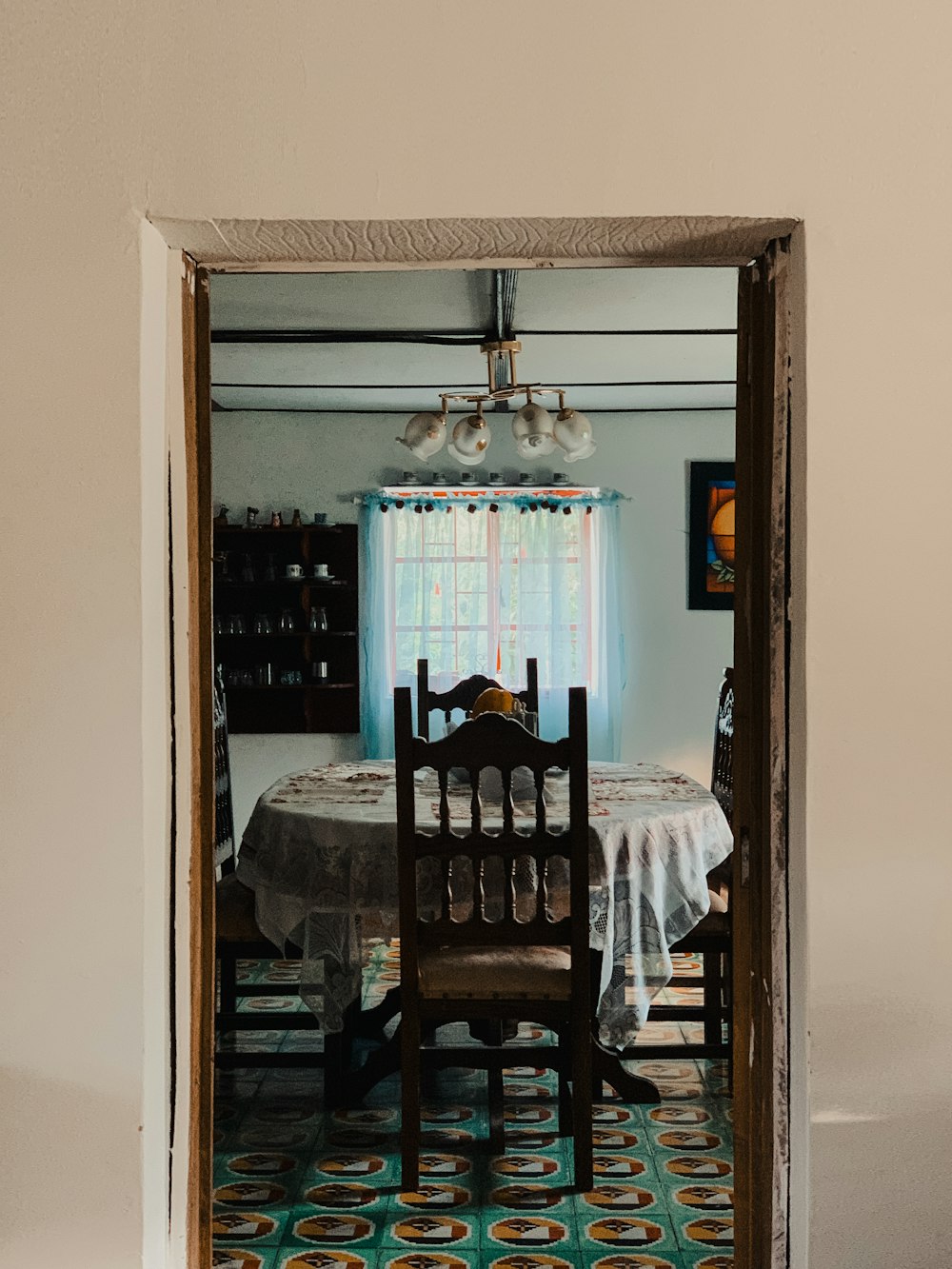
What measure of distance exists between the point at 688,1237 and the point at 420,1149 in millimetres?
740

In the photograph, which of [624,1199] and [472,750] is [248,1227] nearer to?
[624,1199]

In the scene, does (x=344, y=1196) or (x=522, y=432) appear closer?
(x=344, y=1196)

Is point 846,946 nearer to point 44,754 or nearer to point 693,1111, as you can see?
point 44,754

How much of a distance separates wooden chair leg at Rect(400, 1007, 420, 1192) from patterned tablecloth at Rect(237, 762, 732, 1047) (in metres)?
0.31

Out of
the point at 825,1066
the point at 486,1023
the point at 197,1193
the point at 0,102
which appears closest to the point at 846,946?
the point at 825,1066

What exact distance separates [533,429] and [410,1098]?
207 centimetres

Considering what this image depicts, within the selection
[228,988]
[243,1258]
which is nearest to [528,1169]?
[243,1258]

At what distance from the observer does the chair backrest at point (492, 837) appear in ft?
8.71

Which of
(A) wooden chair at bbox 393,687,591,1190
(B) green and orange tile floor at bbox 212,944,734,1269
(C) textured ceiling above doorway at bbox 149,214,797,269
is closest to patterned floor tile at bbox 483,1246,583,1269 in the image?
(B) green and orange tile floor at bbox 212,944,734,1269

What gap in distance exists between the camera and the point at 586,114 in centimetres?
162

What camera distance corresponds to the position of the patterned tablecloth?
3.00 meters

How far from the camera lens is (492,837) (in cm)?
269

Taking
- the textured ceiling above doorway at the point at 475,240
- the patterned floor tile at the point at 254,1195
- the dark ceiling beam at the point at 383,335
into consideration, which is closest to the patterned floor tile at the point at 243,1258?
the patterned floor tile at the point at 254,1195

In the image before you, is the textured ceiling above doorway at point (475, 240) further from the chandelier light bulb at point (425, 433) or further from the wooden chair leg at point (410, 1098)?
the chandelier light bulb at point (425, 433)
